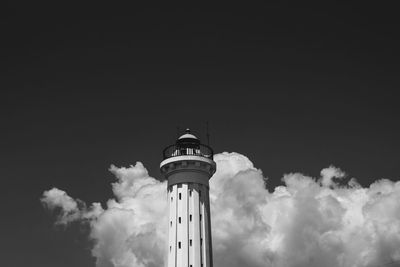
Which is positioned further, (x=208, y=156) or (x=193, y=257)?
(x=208, y=156)

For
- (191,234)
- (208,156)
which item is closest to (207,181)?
(208,156)

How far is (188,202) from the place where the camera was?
224ft

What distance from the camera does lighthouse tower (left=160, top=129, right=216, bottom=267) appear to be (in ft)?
216

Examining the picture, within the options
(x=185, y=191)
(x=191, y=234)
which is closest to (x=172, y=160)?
(x=185, y=191)

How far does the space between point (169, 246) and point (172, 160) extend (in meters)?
10.4

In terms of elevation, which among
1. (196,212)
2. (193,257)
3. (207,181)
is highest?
(207,181)

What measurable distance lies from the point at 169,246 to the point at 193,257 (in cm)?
334

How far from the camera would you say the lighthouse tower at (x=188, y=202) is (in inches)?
2591

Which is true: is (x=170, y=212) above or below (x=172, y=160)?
below

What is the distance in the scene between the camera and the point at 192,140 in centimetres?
7156

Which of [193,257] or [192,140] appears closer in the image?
[193,257]

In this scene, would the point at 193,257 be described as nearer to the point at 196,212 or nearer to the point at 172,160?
the point at 196,212

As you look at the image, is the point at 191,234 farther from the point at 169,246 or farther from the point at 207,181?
the point at 207,181

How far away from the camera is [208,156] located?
71.2 meters
